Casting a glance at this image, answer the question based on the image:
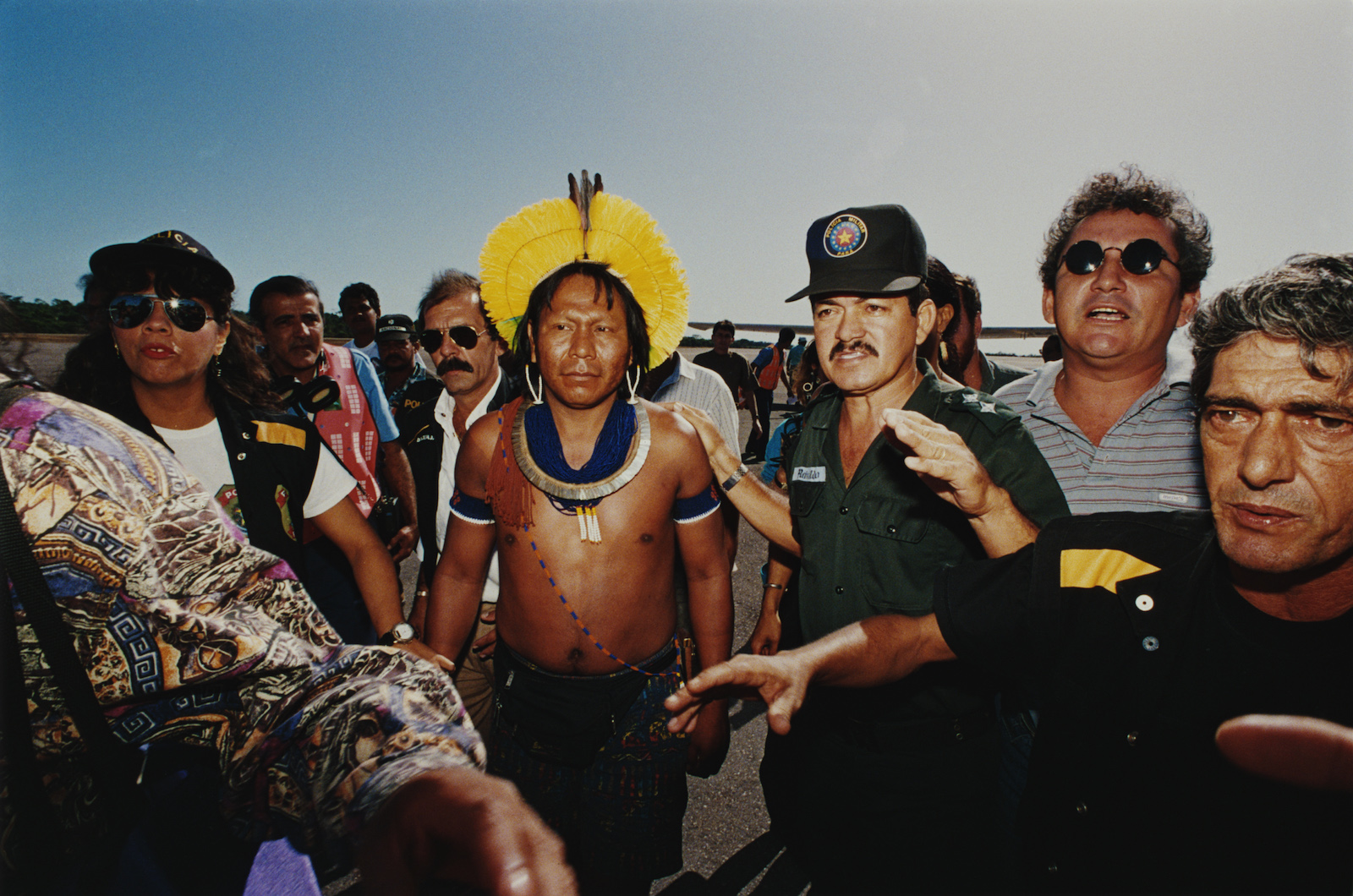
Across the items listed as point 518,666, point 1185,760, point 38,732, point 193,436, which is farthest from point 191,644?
point 1185,760

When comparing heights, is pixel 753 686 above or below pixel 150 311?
below

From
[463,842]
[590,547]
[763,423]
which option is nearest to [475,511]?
[590,547]

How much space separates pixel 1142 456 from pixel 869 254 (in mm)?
1363

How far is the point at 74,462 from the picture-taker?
1073 millimetres

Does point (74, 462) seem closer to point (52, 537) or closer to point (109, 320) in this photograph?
point (52, 537)

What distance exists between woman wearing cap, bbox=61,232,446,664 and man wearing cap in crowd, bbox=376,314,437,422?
9.56 ft

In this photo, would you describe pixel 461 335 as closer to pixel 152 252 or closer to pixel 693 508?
pixel 152 252

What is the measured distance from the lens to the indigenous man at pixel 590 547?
230cm

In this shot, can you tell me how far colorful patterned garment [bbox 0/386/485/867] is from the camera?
3.34ft

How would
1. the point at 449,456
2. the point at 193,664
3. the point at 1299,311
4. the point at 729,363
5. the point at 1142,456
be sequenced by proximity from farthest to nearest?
the point at 729,363 → the point at 449,456 → the point at 1142,456 → the point at 1299,311 → the point at 193,664

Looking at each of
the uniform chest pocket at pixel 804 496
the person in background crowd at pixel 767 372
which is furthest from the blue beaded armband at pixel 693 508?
the person in background crowd at pixel 767 372

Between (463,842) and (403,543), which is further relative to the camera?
(403,543)

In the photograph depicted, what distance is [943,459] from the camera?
1656mm

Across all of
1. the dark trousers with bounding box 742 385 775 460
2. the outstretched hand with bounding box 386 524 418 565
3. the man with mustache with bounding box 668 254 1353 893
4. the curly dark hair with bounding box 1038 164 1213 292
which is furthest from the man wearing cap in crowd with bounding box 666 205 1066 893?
the dark trousers with bounding box 742 385 775 460
